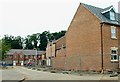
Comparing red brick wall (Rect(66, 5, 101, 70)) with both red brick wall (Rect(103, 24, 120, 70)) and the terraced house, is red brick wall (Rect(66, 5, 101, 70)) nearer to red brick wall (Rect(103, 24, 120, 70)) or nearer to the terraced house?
the terraced house

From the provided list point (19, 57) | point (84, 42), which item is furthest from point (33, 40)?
point (84, 42)

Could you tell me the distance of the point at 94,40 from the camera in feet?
113

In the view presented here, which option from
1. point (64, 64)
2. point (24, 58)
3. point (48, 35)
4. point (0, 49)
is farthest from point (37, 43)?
point (64, 64)

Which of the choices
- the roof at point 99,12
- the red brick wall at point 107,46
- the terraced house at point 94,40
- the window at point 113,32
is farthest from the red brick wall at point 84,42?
the window at point 113,32

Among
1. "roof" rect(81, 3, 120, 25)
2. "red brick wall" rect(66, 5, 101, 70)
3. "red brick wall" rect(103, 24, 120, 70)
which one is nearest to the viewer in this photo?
"red brick wall" rect(103, 24, 120, 70)

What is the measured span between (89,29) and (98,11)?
360 centimetres

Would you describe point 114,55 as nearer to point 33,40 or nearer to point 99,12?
point 99,12

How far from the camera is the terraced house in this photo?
33.1 m

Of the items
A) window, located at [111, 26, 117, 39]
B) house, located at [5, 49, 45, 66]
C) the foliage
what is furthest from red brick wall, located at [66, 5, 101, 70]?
the foliage

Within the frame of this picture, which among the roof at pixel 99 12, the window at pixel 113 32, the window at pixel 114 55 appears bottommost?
the window at pixel 114 55

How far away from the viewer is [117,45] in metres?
34.9

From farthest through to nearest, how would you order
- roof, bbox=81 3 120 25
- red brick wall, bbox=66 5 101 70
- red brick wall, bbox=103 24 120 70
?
→ roof, bbox=81 3 120 25
red brick wall, bbox=66 5 101 70
red brick wall, bbox=103 24 120 70

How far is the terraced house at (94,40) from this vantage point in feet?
109

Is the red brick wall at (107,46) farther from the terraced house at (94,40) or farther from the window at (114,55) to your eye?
the window at (114,55)
